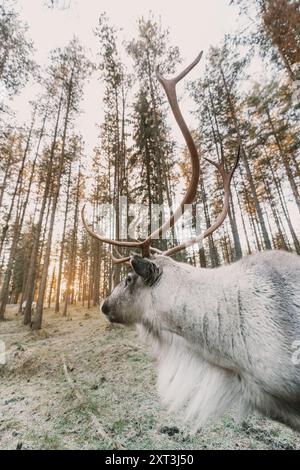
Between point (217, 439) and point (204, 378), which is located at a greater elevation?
point (204, 378)

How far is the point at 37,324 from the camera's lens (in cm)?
1220

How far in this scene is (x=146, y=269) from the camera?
264 cm

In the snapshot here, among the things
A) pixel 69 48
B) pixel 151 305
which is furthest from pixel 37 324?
pixel 69 48

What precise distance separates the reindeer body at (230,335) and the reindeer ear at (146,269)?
107 mm

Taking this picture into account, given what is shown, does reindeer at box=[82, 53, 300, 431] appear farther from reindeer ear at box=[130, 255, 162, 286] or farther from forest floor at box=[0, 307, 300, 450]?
forest floor at box=[0, 307, 300, 450]

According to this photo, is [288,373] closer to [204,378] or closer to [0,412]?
[204,378]

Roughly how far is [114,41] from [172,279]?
1549 centimetres

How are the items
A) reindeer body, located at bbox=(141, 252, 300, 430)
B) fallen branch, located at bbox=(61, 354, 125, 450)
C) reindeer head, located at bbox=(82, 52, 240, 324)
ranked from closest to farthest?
reindeer body, located at bbox=(141, 252, 300, 430)
reindeer head, located at bbox=(82, 52, 240, 324)
fallen branch, located at bbox=(61, 354, 125, 450)

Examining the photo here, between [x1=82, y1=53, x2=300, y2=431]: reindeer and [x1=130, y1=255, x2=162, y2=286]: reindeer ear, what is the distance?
0.03 ft

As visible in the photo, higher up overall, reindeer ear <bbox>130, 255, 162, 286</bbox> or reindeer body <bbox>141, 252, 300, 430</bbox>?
reindeer ear <bbox>130, 255, 162, 286</bbox>

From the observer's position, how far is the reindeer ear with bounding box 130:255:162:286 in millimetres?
2623

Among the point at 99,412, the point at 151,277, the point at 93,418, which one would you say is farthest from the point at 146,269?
the point at 99,412

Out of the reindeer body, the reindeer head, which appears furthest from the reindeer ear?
the reindeer body

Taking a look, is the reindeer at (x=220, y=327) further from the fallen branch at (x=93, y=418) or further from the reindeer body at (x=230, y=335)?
the fallen branch at (x=93, y=418)
